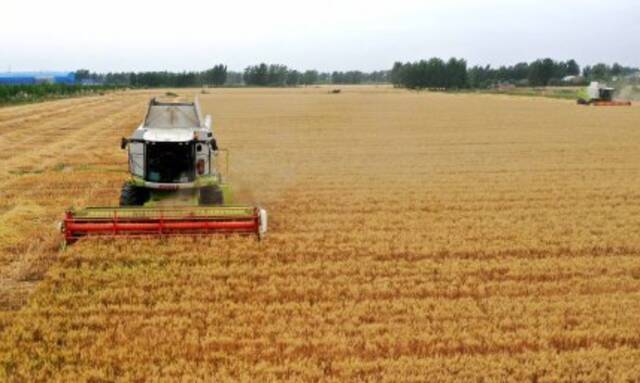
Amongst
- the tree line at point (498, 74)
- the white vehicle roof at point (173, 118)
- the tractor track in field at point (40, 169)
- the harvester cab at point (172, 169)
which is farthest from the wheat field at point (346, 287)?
the tree line at point (498, 74)

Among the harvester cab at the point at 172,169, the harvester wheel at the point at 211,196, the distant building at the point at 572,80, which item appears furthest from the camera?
the distant building at the point at 572,80

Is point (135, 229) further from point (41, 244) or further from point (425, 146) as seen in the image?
point (425, 146)

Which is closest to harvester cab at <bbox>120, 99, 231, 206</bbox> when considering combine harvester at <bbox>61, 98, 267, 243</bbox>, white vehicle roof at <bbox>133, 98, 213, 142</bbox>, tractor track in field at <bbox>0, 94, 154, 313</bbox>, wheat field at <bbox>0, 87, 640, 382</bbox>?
combine harvester at <bbox>61, 98, 267, 243</bbox>

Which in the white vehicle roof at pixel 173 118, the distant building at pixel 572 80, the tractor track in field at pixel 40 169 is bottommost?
the tractor track in field at pixel 40 169

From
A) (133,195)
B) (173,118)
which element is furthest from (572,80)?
(133,195)

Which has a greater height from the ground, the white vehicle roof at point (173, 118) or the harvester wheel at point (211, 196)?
the white vehicle roof at point (173, 118)

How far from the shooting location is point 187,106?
1223cm

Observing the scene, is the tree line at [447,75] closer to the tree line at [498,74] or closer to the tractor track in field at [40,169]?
the tree line at [498,74]

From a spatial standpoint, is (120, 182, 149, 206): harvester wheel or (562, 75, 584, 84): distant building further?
(562, 75, 584, 84): distant building

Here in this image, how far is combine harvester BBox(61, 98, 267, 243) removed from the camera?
10.2m

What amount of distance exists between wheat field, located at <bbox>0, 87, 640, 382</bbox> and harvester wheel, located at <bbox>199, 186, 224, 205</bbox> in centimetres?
112

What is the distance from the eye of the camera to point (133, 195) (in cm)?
1156

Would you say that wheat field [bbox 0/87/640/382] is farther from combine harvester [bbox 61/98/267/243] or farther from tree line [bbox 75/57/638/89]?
tree line [bbox 75/57/638/89]

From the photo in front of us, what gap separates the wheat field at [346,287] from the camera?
6.18 metres
